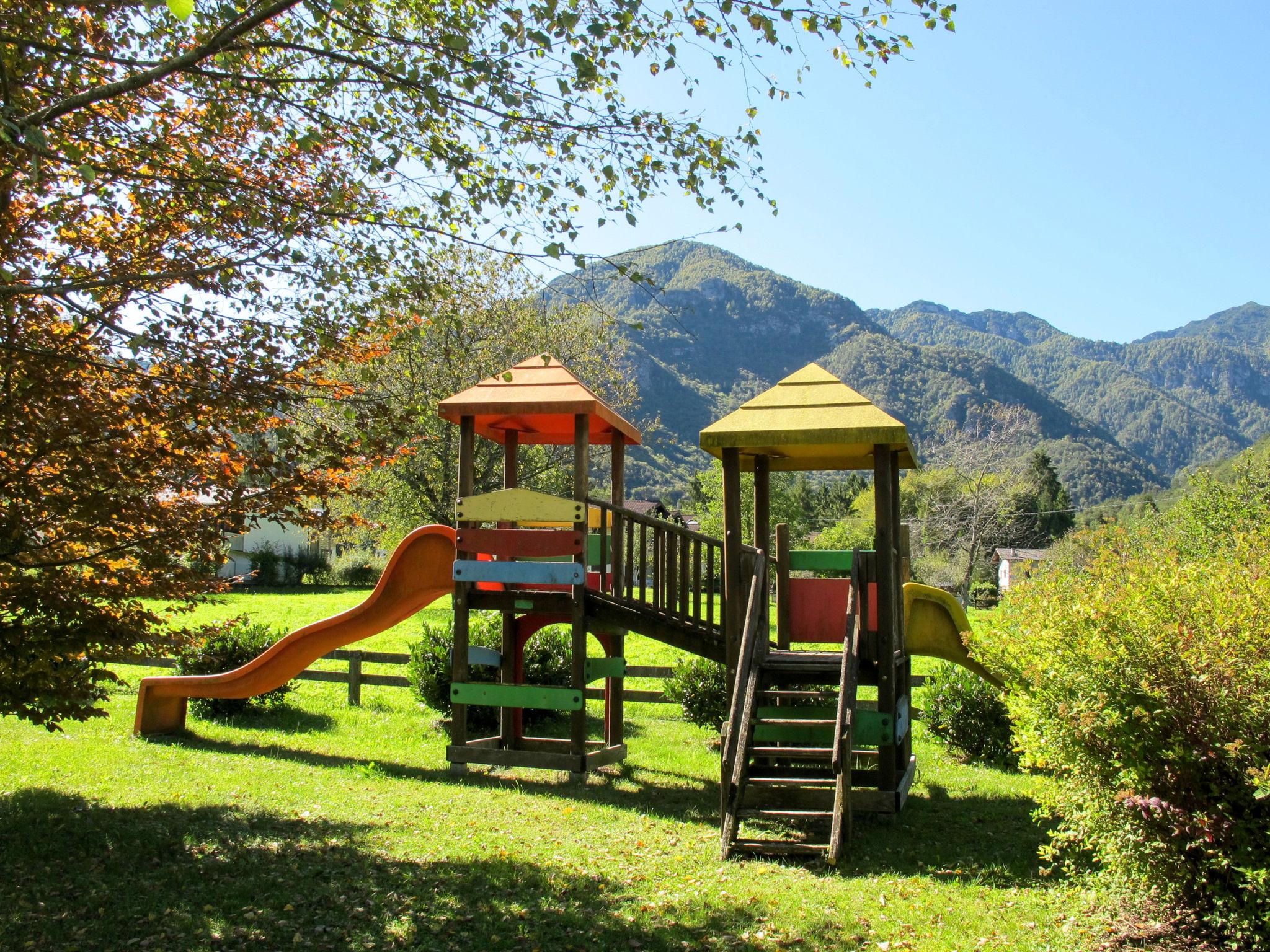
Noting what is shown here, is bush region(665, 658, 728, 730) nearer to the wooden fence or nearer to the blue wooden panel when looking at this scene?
the wooden fence

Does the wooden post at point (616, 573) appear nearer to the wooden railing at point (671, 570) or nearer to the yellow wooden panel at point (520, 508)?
the wooden railing at point (671, 570)

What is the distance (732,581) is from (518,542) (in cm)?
233

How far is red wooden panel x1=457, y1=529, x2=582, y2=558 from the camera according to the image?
9.85 metres

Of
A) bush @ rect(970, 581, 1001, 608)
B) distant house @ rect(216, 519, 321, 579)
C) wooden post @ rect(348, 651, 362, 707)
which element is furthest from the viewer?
bush @ rect(970, 581, 1001, 608)

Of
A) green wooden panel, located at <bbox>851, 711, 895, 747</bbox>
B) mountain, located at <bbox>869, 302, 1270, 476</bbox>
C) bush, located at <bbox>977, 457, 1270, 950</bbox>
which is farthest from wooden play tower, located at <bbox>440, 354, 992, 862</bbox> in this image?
mountain, located at <bbox>869, 302, 1270, 476</bbox>

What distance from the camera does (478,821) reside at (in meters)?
7.81

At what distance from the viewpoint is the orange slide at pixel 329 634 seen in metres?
10.7

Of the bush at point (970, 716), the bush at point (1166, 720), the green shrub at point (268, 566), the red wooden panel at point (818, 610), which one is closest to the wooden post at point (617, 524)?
the red wooden panel at point (818, 610)

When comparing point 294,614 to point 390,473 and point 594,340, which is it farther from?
point 594,340

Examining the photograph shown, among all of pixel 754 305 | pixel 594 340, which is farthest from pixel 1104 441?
pixel 594 340

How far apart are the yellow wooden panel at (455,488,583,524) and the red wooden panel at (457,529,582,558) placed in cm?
13

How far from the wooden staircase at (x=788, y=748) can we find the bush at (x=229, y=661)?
6.75 meters

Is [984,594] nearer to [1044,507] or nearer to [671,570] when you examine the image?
[1044,507]

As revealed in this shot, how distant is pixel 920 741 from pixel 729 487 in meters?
5.71
